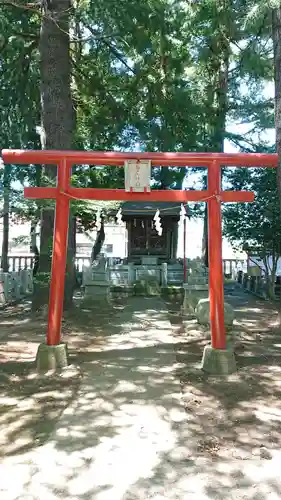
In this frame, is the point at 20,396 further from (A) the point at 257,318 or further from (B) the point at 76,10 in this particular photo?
(B) the point at 76,10

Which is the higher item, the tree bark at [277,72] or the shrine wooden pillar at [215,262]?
the tree bark at [277,72]

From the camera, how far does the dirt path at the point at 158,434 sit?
120 inches

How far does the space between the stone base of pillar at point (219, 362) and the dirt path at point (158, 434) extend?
135mm

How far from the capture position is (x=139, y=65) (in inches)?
413

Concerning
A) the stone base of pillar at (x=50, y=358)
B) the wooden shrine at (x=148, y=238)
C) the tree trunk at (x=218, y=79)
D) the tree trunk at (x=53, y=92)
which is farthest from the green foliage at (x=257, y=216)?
the stone base of pillar at (x=50, y=358)

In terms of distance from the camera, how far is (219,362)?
567 centimetres

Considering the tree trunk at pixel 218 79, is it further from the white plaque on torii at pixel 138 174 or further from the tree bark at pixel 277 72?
the white plaque on torii at pixel 138 174

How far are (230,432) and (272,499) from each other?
1119mm

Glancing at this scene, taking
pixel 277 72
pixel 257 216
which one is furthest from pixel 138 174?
pixel 257 216

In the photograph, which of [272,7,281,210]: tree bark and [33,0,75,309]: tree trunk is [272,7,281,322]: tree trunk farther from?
[33,0,75,309]: tree trunk

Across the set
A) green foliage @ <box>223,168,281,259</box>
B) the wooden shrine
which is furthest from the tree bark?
the wooden shrine

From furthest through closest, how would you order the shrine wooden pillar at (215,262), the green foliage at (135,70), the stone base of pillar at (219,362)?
the green foliage at (135,70)
the shrine wooden pillar at (215,262)
the stone base of pillar at (219,362)

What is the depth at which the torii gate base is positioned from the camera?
5.75m

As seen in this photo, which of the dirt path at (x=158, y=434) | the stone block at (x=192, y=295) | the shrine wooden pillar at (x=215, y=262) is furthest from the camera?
the stone block at (x=192, y=295)
